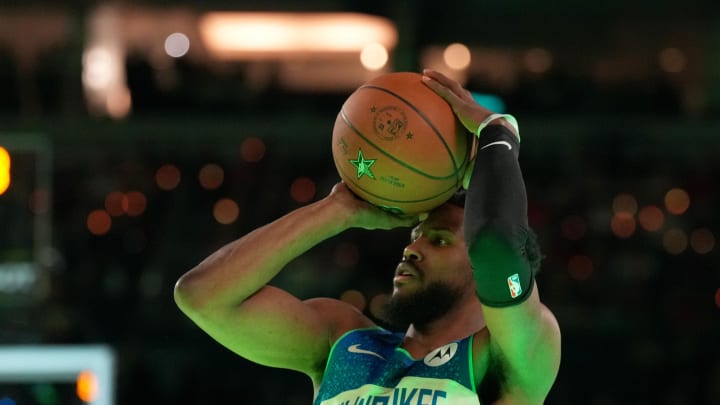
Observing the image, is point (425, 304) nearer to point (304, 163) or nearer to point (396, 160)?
point (396, 160)

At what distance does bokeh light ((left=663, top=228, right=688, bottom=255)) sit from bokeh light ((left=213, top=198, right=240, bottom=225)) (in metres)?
4.29

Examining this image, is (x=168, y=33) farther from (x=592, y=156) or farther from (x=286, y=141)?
(x=592, y=156)

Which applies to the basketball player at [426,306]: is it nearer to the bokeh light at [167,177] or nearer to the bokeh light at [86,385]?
the bokeh light at [86,385]

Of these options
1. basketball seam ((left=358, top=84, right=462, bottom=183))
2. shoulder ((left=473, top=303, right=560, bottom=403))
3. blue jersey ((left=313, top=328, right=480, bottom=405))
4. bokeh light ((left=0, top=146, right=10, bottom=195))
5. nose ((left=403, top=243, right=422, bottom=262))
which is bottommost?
bokeh light ((left=0, top=146, right=10, bottom=195))

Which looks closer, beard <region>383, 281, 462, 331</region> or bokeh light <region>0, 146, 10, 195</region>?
beard <region>383, 281, 462, 331</region>

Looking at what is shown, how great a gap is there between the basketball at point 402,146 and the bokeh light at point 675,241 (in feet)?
Result: 28.2

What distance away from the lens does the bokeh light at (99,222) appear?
11641 millimetres

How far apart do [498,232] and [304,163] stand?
9753 mm

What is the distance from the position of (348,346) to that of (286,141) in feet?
32.5

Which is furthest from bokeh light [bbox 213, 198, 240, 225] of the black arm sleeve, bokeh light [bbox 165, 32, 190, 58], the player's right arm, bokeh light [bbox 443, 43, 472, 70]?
the black arm sleeve

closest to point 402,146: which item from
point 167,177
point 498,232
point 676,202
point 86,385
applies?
point 498,232

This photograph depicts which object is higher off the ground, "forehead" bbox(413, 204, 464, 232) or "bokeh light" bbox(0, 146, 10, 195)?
"forehead" bbox(413, 204, 464, 232)

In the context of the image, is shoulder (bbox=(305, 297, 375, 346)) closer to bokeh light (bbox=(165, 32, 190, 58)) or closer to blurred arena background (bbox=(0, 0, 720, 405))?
blurred arena background (bbox=(0, 0, 720, 405))

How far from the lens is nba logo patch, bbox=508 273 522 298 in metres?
2.97
